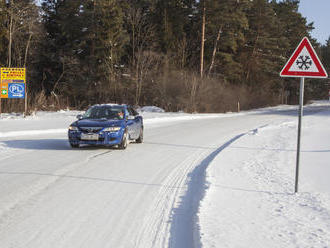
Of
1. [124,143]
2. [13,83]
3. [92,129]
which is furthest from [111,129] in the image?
[13,83]

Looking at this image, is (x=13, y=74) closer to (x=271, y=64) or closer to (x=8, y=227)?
(x=8, y=227)

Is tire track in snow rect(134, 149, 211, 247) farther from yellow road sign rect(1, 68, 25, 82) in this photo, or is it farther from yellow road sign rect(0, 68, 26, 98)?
yellow road sign rect(1, 68, 25, 82)

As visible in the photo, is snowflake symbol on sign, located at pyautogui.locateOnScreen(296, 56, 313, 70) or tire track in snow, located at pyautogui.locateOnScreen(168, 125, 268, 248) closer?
tire track in snow, located at pyautogui.locateOnScreen(168, 125, 268, 248)

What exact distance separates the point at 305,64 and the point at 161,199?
3330 mm

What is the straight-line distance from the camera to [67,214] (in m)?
5.62

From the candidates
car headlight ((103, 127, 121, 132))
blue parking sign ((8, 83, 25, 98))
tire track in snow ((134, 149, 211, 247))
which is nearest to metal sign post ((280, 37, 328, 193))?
tire track in snow ((134, 149, 211, 247))

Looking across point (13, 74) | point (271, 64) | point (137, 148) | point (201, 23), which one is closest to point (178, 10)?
point (201, 23)

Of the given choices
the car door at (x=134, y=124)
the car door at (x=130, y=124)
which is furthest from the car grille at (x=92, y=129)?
the car door at (x=134, y=124)

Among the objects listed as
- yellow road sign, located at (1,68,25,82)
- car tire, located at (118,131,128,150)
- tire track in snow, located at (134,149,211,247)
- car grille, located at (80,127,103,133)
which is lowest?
tire track in snow, located at (134,149,211,247)

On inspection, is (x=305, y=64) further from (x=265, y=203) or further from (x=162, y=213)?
(x=162, y=213)

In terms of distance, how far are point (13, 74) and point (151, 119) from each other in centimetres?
932

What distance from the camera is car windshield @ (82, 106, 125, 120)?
524 inches

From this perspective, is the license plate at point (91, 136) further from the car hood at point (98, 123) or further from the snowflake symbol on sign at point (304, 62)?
the snowflake symbol on sign at point (304, 62)

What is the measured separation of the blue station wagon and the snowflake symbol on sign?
7.02 metres
